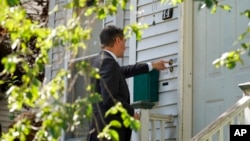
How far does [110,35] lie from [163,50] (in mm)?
1552

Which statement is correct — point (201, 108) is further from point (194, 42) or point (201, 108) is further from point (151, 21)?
point (151, 21)

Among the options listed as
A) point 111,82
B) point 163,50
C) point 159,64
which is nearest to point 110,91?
point 111,82

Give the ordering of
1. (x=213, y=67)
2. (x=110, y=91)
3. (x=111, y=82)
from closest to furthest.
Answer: (x=110, y=91)
(x=111, y=82)
(x=213, y=67)

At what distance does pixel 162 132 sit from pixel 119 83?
4.12 feet

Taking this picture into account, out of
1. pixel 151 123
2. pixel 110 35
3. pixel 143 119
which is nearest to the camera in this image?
pixel 110 35

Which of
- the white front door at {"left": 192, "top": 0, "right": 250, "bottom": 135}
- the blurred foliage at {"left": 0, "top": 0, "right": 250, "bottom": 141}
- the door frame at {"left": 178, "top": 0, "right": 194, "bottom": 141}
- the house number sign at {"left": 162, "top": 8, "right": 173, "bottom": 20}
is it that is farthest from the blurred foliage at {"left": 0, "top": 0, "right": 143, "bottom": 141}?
the house number sign at {"left": 162, "top": 8, "right": 173, "bottom": 20}

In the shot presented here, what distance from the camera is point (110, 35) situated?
5594 mm

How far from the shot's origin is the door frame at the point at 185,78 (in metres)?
6.58

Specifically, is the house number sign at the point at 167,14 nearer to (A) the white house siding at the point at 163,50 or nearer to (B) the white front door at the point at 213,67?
(A) the white house siding at the point at 163,50

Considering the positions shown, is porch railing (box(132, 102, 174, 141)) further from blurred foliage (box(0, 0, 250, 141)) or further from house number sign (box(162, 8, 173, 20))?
blurred foliage (box(0, 0, 250, 141))

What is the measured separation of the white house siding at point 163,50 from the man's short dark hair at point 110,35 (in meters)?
1.26

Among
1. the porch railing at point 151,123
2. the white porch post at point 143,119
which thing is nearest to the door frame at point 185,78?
the porch railing at point 151,123

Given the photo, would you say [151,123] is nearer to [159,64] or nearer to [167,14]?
[159,64]

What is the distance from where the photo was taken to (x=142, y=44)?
738 centimetres
